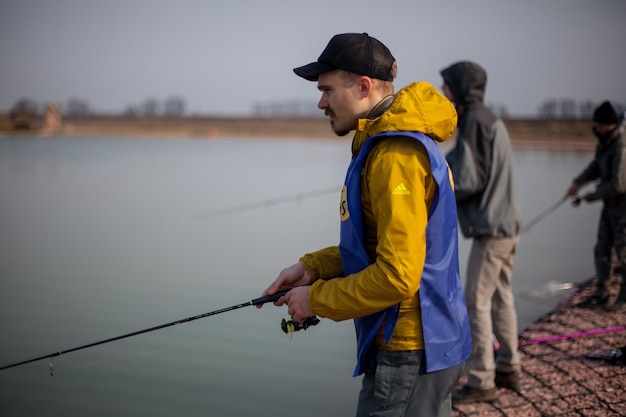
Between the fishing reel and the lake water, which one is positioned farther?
the lake water

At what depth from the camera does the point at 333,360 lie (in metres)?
4.56

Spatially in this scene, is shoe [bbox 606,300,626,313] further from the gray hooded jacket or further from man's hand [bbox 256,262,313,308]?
man's hand [bbox 256,262,313,308]

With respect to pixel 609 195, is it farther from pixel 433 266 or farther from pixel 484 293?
pixel 433 266

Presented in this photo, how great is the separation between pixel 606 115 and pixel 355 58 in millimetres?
4049

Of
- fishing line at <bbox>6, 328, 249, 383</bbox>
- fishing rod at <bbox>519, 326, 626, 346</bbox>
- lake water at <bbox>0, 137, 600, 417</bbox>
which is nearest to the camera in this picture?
lake water at <bbox>0, 137, 600, 417</bbox>

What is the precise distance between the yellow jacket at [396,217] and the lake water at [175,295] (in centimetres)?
204

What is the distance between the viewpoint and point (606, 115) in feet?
17.7

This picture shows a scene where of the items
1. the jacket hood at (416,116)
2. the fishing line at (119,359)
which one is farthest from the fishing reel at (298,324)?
the fishing line at (119,359)

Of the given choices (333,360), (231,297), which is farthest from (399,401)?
(231,297)

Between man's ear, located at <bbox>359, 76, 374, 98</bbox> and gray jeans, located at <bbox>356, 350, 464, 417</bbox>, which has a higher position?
man's ear, located at <bbox>359, 76, 374, 98</bbox>

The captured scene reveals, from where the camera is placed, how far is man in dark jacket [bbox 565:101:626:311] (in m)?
5.30

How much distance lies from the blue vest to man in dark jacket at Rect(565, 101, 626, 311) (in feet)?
12.3

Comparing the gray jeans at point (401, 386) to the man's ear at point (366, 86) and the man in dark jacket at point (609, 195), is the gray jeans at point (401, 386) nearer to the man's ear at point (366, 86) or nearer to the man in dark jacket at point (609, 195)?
the man's ear at point (366, 86)

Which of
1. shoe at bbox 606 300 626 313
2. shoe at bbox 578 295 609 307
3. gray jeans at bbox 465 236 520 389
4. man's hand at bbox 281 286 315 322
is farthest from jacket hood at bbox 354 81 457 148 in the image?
shoe at bbox 578 295 609 307
